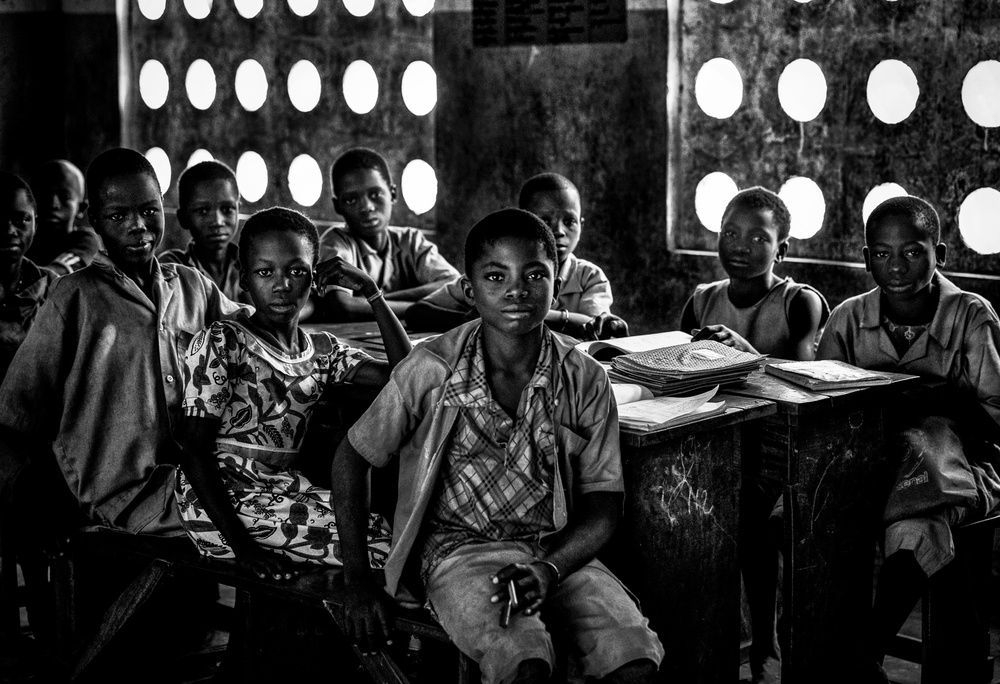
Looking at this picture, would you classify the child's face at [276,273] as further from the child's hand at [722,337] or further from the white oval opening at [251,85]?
the white oval opening at [251,85]

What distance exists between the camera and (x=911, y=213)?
3373mm

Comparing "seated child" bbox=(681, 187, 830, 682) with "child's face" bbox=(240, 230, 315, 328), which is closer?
"child's face" bbox=(240, 230, 315, 328)

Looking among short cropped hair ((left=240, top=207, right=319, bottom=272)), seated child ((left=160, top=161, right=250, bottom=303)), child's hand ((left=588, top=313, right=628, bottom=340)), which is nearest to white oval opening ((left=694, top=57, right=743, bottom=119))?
child's hand ((left=588, top=313, right=628, bottom=340))

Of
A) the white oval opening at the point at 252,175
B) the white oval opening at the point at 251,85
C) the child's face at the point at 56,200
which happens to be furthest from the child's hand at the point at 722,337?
the white oval opening at the point at 251,85

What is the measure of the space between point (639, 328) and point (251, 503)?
106 inches

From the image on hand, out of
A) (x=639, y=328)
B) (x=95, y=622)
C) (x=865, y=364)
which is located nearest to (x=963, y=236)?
(x=865, y=364)

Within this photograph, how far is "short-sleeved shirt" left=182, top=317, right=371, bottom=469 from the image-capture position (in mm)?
2828

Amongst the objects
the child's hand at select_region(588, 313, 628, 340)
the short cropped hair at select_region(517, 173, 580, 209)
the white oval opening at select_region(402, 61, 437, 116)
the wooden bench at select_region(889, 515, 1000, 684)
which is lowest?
the wooden bench at select_region(889, 515, 1000, 684)

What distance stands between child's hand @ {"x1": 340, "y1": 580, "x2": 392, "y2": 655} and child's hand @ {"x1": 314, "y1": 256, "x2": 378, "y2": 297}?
3.44 ft

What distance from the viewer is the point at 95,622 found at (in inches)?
125

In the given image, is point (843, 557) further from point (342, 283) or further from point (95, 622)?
point (95, 622)

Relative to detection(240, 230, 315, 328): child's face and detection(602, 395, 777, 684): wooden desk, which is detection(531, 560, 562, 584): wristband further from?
detection(240, 230, 315, 328): child's face

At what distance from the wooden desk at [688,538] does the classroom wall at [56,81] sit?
6395mm

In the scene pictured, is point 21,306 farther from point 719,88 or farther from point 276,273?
point 719,88
